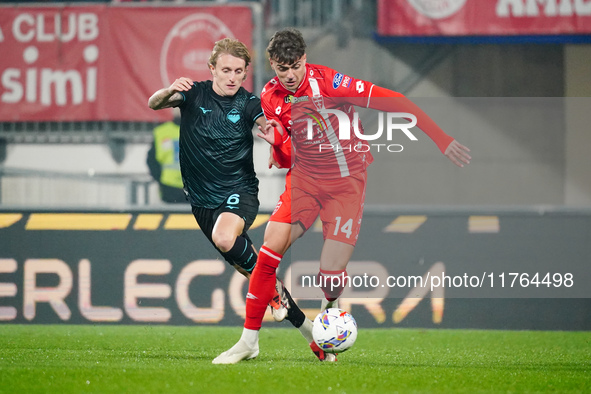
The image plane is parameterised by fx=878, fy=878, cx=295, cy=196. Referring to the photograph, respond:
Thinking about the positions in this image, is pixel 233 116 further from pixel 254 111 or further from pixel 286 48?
pixel 286 48

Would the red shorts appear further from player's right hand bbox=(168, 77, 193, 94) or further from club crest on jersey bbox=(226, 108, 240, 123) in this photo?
player's right hand bbox=(168, 77, 193, 94)

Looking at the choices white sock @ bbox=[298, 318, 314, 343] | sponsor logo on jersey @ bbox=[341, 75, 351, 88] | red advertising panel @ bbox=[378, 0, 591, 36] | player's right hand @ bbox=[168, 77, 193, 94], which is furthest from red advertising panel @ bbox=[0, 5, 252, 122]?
white sock @ bbox=[298, 318, 314, 343]

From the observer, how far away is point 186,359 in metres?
5.60

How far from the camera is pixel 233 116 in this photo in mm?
5949

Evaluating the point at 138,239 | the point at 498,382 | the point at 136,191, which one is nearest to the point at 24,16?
the point at 136,191

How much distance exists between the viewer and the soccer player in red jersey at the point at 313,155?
5.39 meters

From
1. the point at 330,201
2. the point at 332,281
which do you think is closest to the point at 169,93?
the point at 330,201

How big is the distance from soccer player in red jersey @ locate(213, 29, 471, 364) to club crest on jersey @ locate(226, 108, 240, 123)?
35 cm

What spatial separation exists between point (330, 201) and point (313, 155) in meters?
0.32

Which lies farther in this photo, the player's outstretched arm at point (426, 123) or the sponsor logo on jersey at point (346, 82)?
the sponsor logo on jersey at point (346, 82)

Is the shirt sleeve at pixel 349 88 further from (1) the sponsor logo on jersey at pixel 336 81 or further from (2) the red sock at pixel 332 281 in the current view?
(2) the red sock at pixel 332 281

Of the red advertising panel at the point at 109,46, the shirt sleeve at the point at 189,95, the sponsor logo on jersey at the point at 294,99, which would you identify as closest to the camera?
the sponsor logo on jersey at the point at 294,99

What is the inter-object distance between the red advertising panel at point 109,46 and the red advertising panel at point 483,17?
2.14m

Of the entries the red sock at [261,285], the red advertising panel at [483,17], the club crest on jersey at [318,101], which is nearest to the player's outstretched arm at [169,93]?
the club crest on jersey at [318,101]
